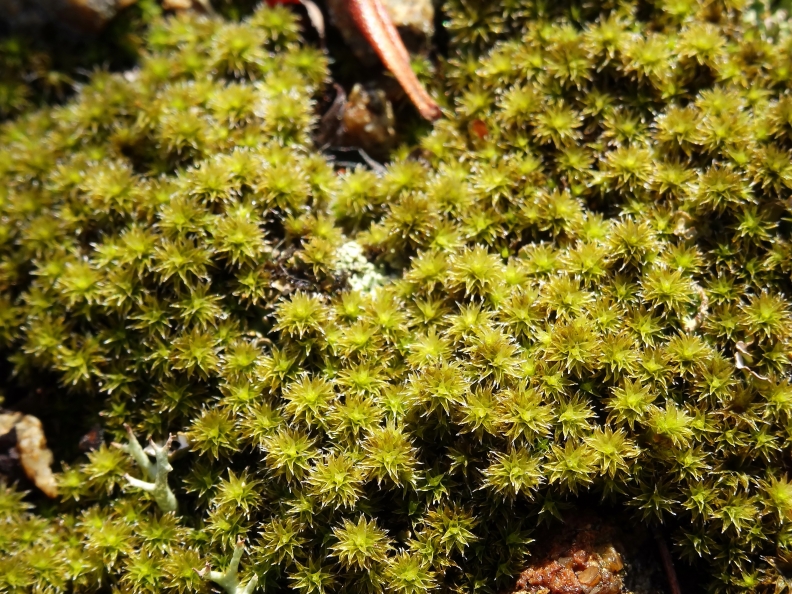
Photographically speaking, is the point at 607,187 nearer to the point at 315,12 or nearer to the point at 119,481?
the point at 315,12

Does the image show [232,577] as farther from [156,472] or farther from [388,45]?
[388,45]

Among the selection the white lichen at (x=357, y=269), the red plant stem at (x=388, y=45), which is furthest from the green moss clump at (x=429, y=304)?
the red plant stem at (x=388, y=45)

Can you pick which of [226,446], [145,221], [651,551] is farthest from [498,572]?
[145,221]

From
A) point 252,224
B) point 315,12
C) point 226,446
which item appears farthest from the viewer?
point 315,12

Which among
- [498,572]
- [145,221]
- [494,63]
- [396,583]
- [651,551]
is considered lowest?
[651,551]

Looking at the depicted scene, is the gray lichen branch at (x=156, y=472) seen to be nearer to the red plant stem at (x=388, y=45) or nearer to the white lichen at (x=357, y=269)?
the white lichen at (x=357, y=269)

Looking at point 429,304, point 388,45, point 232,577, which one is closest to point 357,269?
point 429,304

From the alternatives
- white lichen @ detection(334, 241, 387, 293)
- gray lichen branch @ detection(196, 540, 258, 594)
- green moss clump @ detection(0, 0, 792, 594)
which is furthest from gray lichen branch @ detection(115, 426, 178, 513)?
white lichen @ detection(334, 241, 387, 293)
